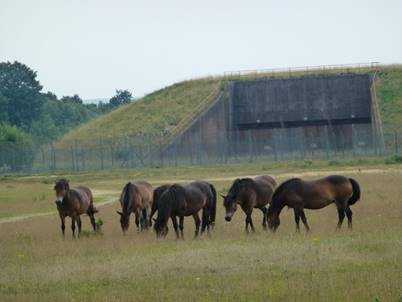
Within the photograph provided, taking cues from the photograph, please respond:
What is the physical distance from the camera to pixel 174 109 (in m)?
96.6

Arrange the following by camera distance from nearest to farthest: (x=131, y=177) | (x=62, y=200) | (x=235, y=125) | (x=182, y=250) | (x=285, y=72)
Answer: (x=182, y=250) → (x=62, y=200) → (x=131, y=177) → (x=235, y=125) → (x=285, y=72)

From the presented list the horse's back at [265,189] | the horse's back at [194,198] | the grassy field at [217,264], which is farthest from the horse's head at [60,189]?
the horse's back at [265,189]

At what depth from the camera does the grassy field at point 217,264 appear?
608 inches

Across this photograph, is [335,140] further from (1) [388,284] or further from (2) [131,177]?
(1) [388,284]

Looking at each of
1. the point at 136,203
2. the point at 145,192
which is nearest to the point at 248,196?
the point at 136,203

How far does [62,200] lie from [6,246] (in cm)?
227

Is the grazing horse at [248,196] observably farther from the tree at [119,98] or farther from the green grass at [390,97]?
the tree at [119,98]

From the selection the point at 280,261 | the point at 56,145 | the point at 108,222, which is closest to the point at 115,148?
the point at 56,145

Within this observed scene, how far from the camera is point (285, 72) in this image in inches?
3875

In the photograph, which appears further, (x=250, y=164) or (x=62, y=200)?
(x=250, y=164)

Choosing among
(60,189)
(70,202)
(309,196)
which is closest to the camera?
(309,196)

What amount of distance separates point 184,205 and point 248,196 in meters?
1.90

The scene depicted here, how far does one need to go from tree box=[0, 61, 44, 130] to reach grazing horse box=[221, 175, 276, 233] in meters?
102

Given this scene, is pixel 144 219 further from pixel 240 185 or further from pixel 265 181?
pixel 240 185
